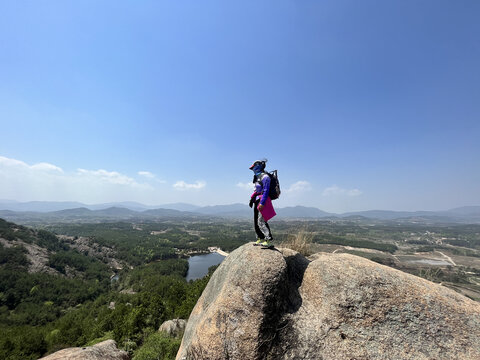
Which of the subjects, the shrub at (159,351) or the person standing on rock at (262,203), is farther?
the shrub at (159,351)

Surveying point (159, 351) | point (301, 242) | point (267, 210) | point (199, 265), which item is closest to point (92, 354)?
point (159, 351)

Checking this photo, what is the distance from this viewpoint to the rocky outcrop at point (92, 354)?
32.3 feet

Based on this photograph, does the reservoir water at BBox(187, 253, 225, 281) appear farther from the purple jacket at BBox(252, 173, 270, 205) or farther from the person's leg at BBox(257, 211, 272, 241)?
the purple jacket at BBox(252, 173, 270, 205)

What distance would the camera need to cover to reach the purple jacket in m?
8.31

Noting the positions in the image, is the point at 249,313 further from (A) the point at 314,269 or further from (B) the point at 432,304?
(B) the point at 432,304

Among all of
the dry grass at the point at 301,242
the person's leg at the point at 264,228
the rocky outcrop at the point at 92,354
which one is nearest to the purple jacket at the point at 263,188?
the person's leg at the point at 264,228

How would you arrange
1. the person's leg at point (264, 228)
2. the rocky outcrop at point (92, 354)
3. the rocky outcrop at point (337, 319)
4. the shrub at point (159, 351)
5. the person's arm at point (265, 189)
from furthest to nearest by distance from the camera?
the shrub at point (159, 351), the rocky outcrop at point (92, 354), the person's leg at point (264, 228), the person's arm at point (265, 189), the rocky outcrop at point (337, 319)

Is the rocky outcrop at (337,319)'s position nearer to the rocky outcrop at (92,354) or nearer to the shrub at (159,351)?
the rocky outcrop at (92,354)

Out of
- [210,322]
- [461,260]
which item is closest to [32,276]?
[210,322]

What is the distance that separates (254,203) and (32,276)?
161430 millimetres

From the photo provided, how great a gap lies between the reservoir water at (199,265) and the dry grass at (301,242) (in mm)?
116790

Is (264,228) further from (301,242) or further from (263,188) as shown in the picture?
(301,242)

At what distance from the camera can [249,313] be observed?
6094 mm

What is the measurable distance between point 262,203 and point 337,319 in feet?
14.7
